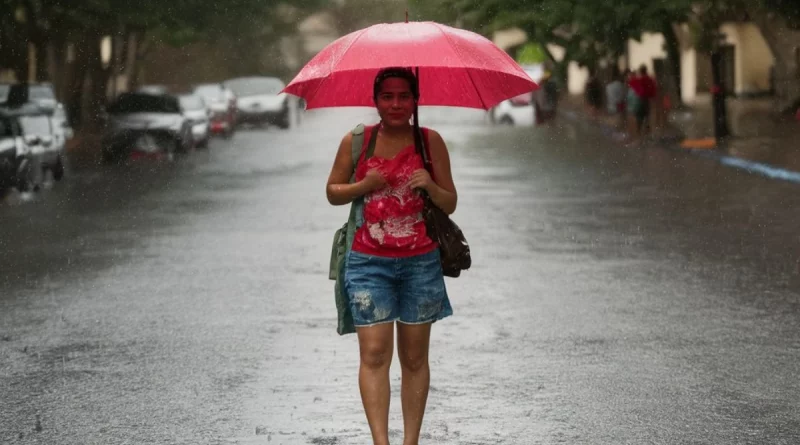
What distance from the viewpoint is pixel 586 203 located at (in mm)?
18844

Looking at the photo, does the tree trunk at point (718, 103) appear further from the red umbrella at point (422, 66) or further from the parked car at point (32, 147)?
the red umbrella at point (422, 66)

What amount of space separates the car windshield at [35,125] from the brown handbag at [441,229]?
60.4 feet

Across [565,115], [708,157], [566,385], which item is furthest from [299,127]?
[566,385]

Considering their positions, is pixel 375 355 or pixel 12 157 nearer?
pixel 375 355

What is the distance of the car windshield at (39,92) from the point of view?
29.9 metres

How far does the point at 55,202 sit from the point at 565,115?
36.4 meters

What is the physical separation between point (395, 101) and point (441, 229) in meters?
0.50

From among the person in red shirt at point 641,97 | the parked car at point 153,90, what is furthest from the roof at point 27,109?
the person in red shirt at point 641,97

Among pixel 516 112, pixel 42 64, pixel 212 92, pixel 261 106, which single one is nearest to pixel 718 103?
pixel 212 92

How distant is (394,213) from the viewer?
5.63 m

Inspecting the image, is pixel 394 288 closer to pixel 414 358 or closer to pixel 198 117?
pixel 414 358

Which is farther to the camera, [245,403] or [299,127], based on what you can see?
[299,127]

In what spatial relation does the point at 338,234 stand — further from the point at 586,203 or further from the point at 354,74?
the point at 586,203

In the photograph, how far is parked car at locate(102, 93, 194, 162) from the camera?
103 feet
